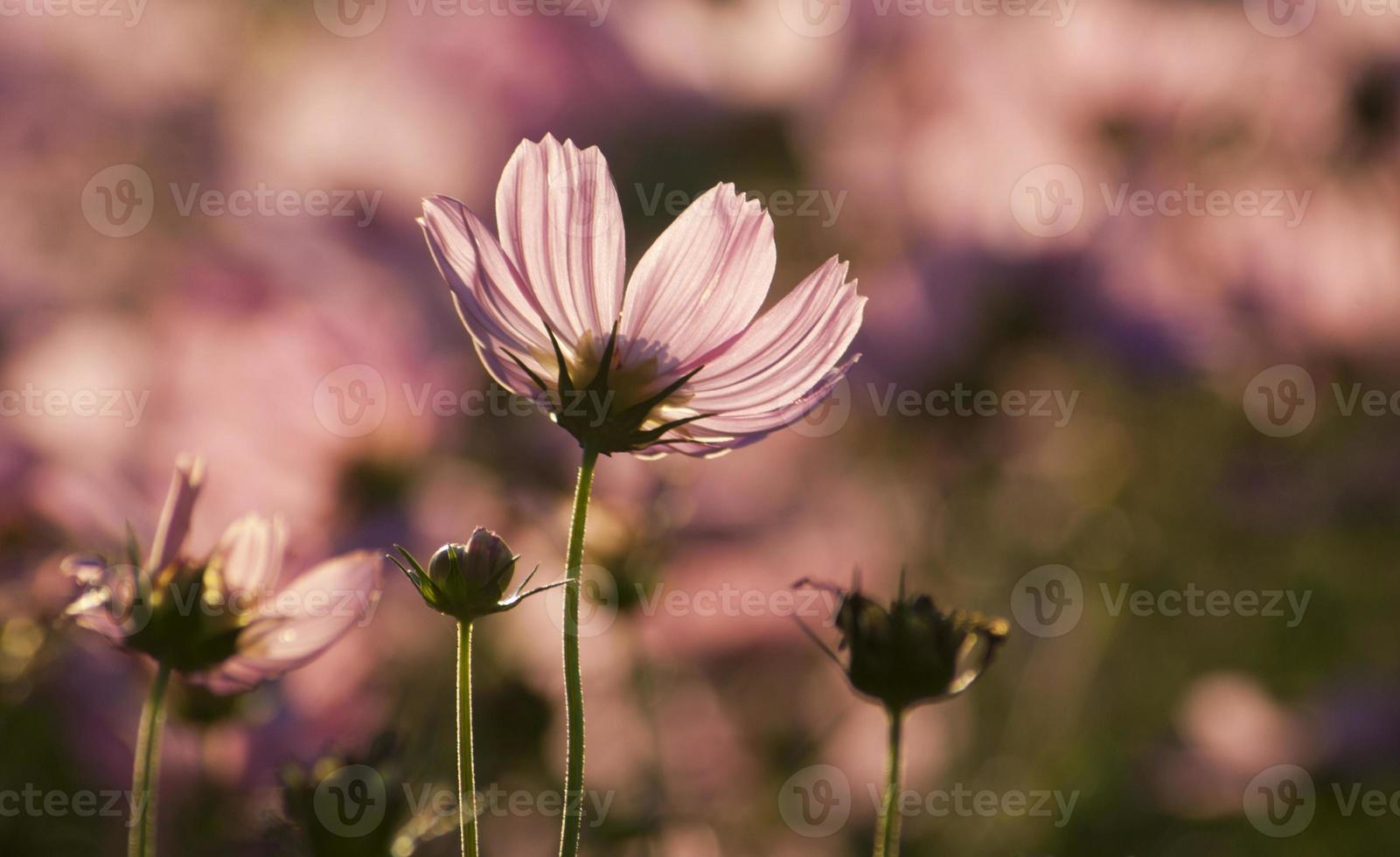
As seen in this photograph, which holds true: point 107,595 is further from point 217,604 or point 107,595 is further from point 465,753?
point 465,753

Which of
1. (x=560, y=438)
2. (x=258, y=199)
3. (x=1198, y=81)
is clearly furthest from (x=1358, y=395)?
(x=258, y=199)

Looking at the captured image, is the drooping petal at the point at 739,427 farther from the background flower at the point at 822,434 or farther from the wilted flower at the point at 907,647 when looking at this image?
the background flower at the point at 822,434

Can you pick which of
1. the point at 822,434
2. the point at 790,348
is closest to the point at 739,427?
the point at 790,348

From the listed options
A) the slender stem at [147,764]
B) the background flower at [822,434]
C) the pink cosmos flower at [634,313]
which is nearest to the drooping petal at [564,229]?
the pink cosmos flower at [634,313]

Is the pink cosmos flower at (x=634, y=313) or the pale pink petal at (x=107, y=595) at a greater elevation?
the pink cosmos flower at (x=634, y=313)

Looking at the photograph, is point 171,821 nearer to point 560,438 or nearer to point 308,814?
point 560,438
